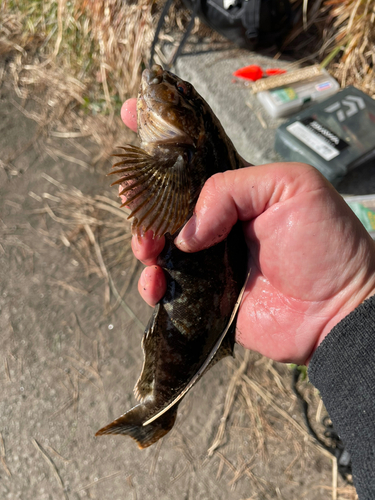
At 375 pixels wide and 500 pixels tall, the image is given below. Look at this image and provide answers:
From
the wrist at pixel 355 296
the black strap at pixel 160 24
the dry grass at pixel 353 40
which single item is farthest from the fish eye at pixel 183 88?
the dry grass at pixel 353 40

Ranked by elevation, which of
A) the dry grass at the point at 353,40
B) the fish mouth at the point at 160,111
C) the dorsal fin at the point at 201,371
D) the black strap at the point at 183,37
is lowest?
the dorsal fin at the point at 201,371

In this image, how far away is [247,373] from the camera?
3.78m

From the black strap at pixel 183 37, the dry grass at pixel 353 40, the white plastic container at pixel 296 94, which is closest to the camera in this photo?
the dry grass at pixel 353 40

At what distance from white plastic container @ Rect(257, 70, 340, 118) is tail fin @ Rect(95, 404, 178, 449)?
10.9ft

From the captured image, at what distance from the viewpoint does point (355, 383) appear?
1998 mm

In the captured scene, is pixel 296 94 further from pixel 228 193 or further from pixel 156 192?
pixel 156 192

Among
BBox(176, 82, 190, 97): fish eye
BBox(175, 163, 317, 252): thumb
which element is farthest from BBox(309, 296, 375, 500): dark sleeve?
BBox(176, 82, 190, 97): fish eye

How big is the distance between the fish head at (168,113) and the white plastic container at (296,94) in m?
2.29

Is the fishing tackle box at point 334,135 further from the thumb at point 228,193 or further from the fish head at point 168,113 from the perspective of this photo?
the fish head at point 168,113

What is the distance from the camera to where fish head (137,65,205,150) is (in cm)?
225

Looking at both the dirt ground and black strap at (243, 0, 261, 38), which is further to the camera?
black strap at (243, 0, 261, 38)

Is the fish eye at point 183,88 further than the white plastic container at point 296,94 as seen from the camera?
No

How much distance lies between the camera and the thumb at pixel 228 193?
216 centimetres

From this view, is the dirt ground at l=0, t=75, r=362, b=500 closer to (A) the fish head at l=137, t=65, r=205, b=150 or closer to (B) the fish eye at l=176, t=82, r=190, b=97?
(A) the fish head at l=137, t=65, r=205, b=150
